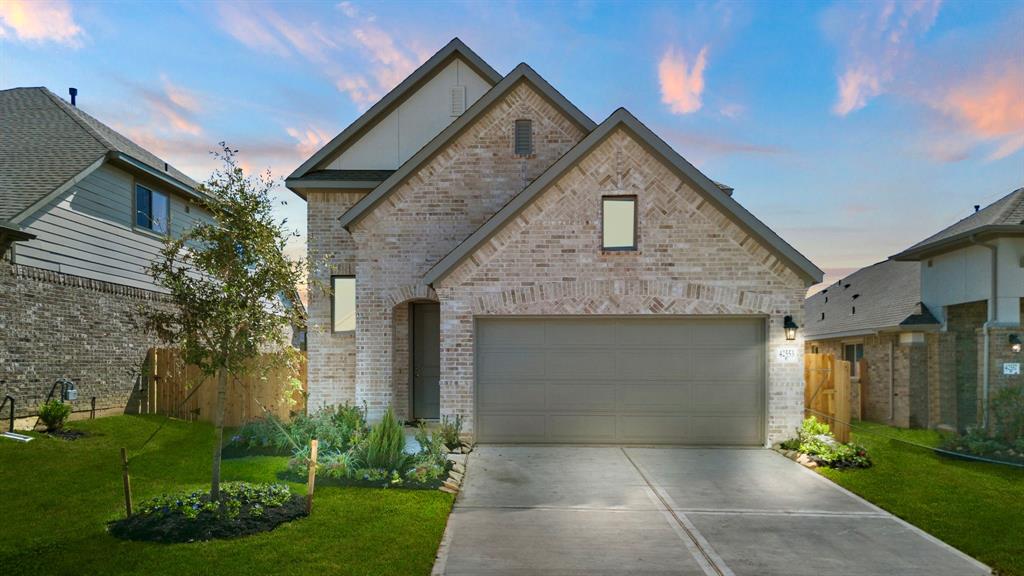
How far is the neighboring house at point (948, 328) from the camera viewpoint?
16734 millimetres

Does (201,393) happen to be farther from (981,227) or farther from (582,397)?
(981,227)

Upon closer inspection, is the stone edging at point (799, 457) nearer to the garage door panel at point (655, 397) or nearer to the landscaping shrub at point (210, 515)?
the garage door panel at point (655, 397)

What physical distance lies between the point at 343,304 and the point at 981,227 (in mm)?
15209

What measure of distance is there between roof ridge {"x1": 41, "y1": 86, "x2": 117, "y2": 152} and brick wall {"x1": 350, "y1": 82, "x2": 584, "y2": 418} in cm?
739

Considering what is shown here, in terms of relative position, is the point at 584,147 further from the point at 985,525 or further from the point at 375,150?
the point at 985,525

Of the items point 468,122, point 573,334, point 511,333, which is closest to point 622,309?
point 573,334

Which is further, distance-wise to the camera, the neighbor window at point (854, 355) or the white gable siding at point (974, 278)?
the neighbor window at point (854, 355)

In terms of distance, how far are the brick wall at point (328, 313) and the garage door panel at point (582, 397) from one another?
5.19m

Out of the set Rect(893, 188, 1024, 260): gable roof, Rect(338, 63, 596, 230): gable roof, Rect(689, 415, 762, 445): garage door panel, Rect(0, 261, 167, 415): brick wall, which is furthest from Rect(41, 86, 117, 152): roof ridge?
Rect(893, 188, 1024, 260): gable roof

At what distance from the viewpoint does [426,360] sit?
1602cm

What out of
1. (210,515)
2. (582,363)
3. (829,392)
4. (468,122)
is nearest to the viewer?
(210,515)

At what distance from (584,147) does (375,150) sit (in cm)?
635

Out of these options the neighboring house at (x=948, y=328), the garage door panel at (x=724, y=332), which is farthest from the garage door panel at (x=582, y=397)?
the neighboring house at (x=948, y=328)

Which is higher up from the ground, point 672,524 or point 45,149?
point 45,149
